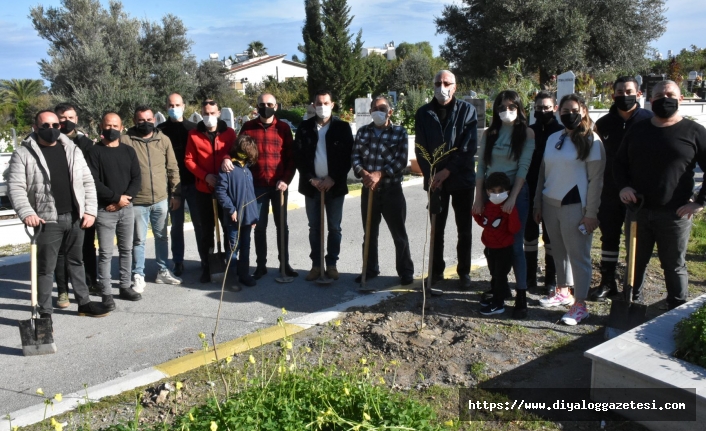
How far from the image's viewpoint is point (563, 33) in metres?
25.2

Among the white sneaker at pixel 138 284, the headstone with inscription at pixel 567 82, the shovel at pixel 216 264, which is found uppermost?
the headstone with inscription at pixel 567 82

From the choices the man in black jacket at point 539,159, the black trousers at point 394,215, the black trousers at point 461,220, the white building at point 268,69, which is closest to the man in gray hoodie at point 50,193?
the black trousers at point 394,215

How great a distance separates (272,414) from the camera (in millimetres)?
2799

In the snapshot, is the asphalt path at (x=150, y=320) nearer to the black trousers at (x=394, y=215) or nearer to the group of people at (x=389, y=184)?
the group of people at (x=389, y=184)

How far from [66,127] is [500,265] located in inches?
169

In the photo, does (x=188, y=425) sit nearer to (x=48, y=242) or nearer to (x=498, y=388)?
(x=498, y=388)

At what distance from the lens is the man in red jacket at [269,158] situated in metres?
6.29

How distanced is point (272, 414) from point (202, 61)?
3403cm

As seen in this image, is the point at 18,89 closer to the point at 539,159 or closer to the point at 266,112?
the point at 266,112

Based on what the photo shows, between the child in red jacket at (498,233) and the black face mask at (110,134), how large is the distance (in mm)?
3534

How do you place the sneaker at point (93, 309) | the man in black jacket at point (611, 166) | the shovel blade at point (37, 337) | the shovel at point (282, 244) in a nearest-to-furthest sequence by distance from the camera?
the shovel blade at point (37, 337), the man in black jacket at point (611, 166), the sneaker at point (93, 309), the shovel at point (282, 244)

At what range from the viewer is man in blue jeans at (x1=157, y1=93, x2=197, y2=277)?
666 centimetres

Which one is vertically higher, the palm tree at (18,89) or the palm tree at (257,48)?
the palm tree at (257,48)

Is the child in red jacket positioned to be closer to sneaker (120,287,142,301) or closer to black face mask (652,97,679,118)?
black face mask (652,97,679,118)
